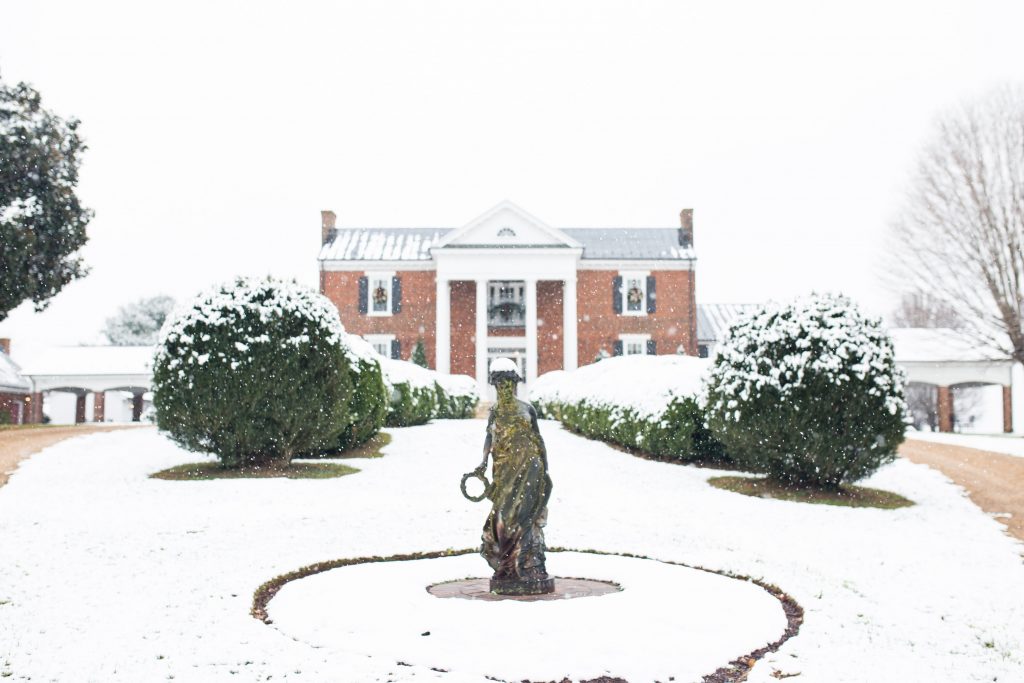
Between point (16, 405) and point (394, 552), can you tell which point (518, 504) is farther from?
point (16, 405)

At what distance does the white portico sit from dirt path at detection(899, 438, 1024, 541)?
18.4 metres

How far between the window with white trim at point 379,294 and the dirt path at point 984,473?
23.6 meters

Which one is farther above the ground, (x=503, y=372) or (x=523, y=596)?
(x=503, y=372)

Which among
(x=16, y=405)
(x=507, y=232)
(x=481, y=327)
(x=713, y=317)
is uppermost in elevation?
(x=507, y=232)

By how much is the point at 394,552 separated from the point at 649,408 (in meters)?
7.48

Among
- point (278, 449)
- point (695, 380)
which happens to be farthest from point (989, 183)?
point (278, 449)

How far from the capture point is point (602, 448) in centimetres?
1609

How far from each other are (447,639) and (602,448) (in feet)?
37.4

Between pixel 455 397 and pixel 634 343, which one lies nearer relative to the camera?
pixel 455 397

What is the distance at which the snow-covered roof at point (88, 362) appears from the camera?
107ft

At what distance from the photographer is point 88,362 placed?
33719 millimetres

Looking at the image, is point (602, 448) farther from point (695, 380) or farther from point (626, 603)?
point (626, 603)

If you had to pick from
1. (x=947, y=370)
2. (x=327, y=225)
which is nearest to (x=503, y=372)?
(x=947, y=370)

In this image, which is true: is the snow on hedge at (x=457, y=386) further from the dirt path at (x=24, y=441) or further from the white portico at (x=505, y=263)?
the dirt path at (x=24, y=441)
